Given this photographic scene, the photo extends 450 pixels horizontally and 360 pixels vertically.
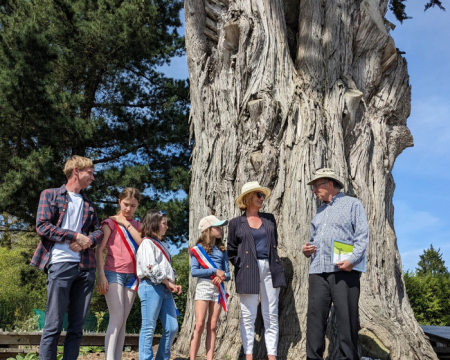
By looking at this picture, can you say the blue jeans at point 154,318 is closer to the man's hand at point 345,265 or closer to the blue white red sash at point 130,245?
the blue white red sash at point 130,245

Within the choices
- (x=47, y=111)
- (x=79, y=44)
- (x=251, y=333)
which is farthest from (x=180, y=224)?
(x=251, y=333)

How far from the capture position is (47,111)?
34.8ft

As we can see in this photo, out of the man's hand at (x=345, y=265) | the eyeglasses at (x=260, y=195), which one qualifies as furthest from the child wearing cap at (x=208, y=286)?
the man's hand at (x=345, y=265)

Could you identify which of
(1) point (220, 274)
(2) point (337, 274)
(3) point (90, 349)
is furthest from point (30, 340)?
(2) point (337, 274)

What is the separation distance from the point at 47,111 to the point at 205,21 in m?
5.33

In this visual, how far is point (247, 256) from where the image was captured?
462cm

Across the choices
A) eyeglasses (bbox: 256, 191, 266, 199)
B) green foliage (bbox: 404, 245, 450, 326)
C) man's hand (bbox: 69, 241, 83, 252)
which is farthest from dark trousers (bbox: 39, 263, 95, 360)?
green foliage (bbox: 404, 245, 450, 326)

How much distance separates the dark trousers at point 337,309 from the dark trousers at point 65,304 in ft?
6.42

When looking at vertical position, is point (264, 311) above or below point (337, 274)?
below

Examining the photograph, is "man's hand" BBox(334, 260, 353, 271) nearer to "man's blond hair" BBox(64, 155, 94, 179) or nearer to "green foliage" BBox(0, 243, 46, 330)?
"man's blond hair" BBox(64, 155, 94, 179)

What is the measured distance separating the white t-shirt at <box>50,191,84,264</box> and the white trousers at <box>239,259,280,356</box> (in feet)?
5.45

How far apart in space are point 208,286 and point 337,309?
1.26 meters

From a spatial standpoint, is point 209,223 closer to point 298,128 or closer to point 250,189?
point 250,189

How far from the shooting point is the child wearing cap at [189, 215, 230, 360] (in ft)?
15.1
